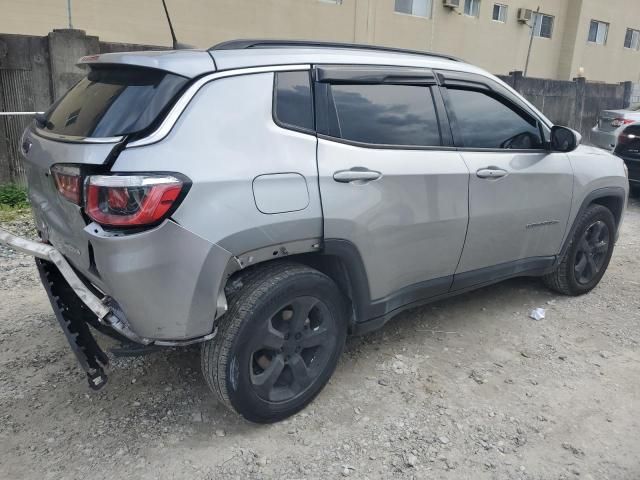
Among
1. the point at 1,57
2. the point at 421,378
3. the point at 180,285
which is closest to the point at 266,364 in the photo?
the point at 180,285

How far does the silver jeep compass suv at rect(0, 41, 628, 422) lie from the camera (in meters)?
2.23

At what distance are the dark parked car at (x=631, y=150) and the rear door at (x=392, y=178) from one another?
628cm

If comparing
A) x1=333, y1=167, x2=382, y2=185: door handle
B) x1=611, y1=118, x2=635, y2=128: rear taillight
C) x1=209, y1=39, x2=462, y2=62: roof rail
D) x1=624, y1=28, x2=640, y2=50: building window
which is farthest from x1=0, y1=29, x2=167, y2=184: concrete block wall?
x1=624, y1=28, x2=640, y2=50: building window

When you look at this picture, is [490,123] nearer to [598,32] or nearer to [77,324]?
[77,324]

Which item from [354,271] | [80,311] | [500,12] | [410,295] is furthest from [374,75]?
[500,12]

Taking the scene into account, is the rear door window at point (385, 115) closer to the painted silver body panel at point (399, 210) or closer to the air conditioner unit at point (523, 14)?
the painted silver body panel at point (399, 210)

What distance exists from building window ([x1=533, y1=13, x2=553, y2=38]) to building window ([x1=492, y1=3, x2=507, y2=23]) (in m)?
2.04

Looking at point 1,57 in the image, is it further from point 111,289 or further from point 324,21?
point 324,21

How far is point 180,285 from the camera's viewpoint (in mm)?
2258

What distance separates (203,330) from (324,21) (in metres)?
13.2

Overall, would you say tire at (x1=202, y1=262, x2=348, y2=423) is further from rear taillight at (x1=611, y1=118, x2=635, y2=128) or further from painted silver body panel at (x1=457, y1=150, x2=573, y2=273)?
rear taillight at (x1=611, y1=118, x2=635, y2=128)

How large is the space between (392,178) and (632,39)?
28647 mm

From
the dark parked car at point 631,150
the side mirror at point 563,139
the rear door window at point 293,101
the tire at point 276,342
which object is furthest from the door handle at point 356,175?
the dark parked car at point 631,150

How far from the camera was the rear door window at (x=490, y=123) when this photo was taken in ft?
11.1
